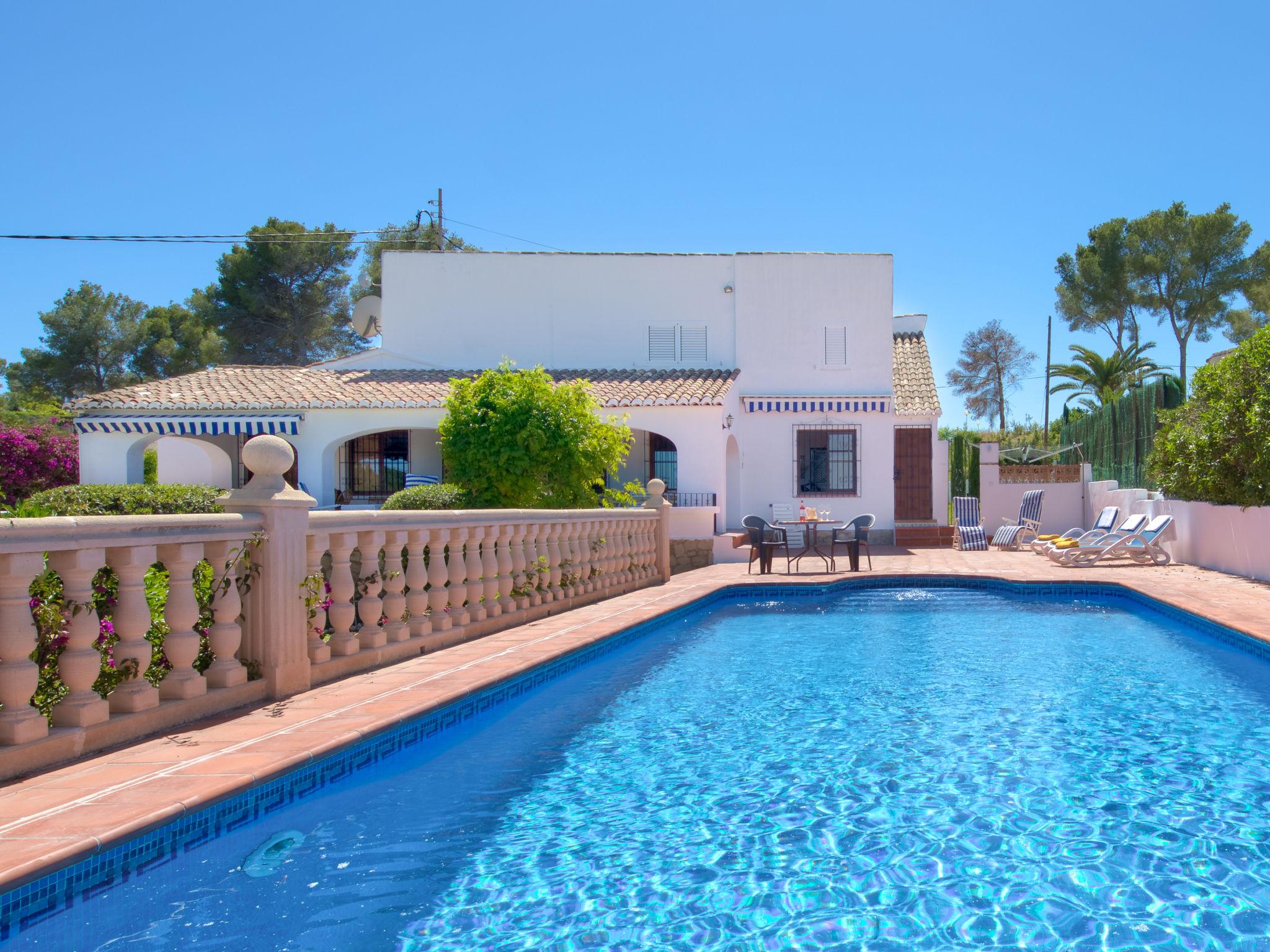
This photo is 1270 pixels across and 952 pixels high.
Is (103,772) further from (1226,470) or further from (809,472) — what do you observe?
(809,472)

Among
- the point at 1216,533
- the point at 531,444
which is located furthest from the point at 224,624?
the point at 1216,533

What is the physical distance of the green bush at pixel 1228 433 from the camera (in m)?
13.0

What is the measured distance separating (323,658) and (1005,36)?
56.0ft

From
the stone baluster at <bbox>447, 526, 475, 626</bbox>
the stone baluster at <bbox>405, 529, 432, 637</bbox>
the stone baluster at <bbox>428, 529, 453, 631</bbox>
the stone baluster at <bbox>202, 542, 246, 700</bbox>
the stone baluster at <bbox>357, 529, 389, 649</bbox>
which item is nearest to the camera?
the stone baluster at <bbox>202, 542, 246, 700</bbox>

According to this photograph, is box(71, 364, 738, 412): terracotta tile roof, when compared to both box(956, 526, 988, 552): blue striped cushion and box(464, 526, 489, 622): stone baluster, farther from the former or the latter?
box(464, 526, 489, 622): stone baluster

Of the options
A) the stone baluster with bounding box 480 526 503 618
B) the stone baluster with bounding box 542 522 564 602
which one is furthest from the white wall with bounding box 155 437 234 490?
the stone baluster with bounding box 480 526 503 618

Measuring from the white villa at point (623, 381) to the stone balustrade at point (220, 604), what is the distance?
46.1 ft

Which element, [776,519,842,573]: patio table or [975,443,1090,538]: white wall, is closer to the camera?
[776,519,842,573]: patio table

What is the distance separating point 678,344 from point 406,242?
20.4 m

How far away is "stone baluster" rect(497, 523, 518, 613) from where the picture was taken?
8.95 m

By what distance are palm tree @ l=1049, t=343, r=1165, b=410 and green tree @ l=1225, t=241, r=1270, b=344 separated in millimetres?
3248

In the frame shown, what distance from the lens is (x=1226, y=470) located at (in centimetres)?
1430

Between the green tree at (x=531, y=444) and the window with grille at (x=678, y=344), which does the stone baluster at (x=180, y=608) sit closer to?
the green tree at (x=531, y=444)

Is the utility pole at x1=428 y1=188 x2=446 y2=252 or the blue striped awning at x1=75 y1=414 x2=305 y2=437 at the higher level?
the utility pole at x1=428 y1=188 x2=446 y2=252
